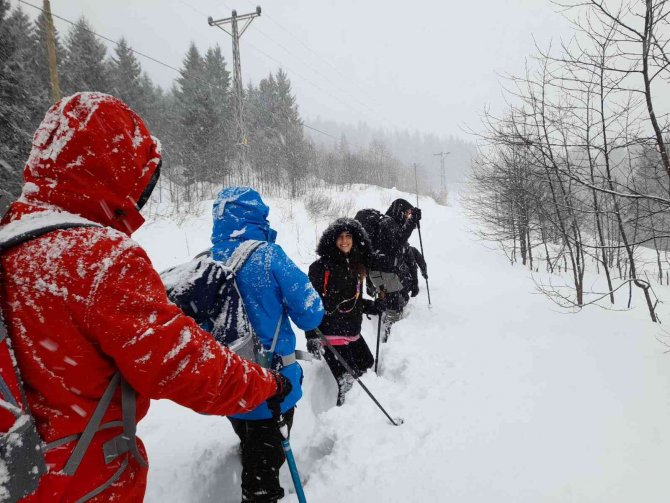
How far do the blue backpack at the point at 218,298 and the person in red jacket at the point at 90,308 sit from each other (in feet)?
1.76

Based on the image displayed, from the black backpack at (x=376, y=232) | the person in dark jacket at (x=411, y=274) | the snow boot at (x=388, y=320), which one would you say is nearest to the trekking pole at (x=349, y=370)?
the snow boot at (x=388, y=320)

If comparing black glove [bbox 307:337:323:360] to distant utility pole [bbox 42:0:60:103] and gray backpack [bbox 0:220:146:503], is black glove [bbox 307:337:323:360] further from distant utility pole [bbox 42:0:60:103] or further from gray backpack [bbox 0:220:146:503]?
distant utility pole [bbox 42:0:60:103]

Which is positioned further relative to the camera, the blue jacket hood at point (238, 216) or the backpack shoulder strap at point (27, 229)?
the blue jacket hood at point (238, 216)

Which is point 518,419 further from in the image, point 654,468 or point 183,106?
point 183,106

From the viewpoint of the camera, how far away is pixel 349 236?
3.99 m

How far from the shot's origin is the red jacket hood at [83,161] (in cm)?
96

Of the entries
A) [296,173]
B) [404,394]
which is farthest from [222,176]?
[404,394]

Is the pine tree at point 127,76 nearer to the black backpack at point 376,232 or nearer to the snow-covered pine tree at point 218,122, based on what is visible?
the snow-covered pine tree at point 218,122

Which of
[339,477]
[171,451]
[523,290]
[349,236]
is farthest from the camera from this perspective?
[523,290]

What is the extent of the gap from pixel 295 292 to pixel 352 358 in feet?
5.85

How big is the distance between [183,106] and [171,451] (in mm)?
33225

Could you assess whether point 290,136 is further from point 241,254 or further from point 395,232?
point 241,254

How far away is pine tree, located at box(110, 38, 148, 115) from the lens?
2766 centimetres

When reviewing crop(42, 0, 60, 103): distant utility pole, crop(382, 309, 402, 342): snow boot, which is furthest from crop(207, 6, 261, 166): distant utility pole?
crop(382, 309, 402, 342): snow boot
